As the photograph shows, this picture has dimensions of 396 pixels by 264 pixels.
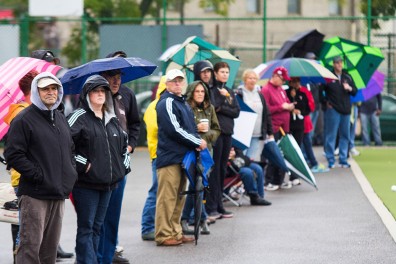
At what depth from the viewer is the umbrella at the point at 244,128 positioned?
47.9 feet

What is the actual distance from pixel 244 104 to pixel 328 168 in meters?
5.10

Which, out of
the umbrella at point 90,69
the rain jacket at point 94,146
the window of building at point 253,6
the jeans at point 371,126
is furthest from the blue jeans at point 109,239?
the window of building at point 253,6

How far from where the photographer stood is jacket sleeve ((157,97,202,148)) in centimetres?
1120

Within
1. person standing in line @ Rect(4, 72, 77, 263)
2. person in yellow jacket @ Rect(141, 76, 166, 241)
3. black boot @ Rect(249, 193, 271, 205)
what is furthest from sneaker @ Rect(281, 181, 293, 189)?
person standing in line @ Rect(4, 72, 77, 263)

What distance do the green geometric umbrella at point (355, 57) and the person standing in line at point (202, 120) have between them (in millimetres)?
7646

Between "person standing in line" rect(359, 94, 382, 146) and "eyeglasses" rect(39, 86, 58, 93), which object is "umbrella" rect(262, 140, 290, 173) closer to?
Answer: "eyeglasses" rect(39, 86, 58, 93)

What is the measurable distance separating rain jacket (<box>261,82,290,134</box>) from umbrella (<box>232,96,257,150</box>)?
1.72m

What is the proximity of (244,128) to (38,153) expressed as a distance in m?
6.57

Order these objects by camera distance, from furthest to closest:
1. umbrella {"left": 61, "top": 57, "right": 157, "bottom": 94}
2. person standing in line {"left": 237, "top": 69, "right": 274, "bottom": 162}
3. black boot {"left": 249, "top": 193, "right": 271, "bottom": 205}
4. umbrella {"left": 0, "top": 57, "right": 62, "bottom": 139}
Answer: person standing in line {"left": 237, "top": 69, "right": 274, "bottom": 162}, black boot {"left": 249, "top": 193, "right": 271, "bottom": 205}, umbrella {"left": 61, "top": 57, "right": 157, "bottom": 94}, umbrella {"left": 0, "top": 57, "right": 62, "bottom": 139}

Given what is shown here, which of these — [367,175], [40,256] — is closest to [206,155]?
[40,256]

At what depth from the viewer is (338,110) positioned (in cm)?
1941

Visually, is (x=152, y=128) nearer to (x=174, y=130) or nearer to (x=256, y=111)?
(x=174, y=130)

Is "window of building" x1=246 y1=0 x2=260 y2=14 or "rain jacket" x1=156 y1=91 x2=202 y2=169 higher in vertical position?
"window of building" x1=246 y1=0 x2=260 y2=14

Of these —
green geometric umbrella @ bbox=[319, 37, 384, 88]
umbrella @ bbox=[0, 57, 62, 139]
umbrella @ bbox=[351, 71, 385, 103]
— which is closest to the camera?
umbrella @ bbox=[0, 57, 62, 139]
